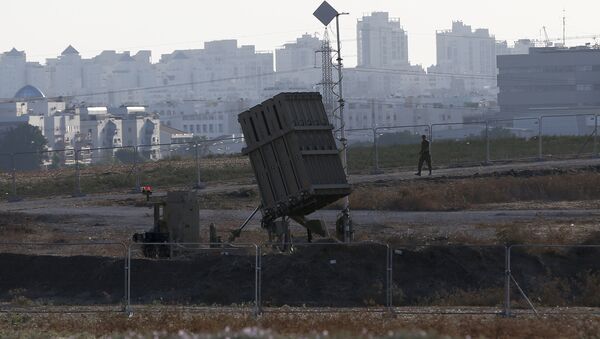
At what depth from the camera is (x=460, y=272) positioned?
25672 millimetres

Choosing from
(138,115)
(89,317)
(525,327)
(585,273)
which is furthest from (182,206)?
(138,115)

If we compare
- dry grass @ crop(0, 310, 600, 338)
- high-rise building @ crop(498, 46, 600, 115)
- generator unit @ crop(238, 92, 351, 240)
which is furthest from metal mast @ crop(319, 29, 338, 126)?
high-rise building @ crop(498, 46, 600, 115)

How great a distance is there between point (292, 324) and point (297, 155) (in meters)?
6.70

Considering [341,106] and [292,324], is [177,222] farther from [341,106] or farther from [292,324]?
[292,324]

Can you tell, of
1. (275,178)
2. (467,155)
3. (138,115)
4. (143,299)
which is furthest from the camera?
(138,115)

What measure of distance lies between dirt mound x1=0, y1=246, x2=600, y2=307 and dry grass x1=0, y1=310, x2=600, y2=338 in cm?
284

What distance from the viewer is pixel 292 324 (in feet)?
64.6

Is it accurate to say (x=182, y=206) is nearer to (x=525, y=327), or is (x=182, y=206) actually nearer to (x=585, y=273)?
(x=585, y=273)

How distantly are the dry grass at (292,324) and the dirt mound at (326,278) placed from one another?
2.84 meters

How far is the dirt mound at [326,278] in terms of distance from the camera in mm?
24781

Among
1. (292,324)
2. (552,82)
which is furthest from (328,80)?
(552,82)

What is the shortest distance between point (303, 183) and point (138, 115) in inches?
6226

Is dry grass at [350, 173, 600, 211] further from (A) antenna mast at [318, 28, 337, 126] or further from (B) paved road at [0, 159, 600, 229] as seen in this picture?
(A) antenna mast at [318, 28, 337, 126]

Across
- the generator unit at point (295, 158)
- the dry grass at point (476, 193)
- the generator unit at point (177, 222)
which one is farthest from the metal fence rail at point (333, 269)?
the dry grass at point (476, 193)
